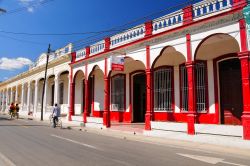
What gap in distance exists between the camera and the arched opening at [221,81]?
559 inches

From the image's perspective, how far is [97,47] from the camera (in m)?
20.6

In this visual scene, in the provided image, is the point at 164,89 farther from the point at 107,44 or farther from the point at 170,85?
the point at 107,44

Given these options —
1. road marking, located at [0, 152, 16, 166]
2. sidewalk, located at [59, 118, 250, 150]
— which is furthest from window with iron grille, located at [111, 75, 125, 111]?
road marking, located at [0, 152, 16, 166]

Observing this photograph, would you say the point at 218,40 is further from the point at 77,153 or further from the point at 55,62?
the point at 55,62

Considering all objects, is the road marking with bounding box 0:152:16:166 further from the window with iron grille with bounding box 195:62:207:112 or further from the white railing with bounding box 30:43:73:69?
the white railing with bounding box 30:43:73:69

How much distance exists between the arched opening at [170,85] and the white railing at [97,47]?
4521mm

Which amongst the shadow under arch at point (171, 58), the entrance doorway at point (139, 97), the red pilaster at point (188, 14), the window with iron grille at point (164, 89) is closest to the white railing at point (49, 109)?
the entrance doorway at point (139, 97)

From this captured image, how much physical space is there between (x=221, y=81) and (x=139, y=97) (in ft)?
25.4

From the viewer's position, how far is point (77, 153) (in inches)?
348

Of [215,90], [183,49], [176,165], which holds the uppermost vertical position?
[183,49]

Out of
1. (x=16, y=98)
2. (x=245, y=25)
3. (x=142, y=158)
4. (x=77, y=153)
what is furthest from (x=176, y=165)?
(x=16, y=98)

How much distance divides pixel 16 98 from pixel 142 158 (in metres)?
39.3

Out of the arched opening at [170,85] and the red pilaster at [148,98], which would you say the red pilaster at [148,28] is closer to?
the red pilaster at [148,98]

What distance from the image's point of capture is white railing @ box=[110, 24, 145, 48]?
16.3m
